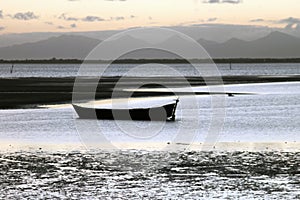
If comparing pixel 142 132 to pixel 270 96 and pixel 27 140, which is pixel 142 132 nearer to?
pixel 27 140

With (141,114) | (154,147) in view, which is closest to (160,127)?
(141,114)

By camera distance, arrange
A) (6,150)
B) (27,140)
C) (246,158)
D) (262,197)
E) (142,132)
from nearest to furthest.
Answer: (262,197) → (246,158) → (6,150) → (27,140) → (142,132)

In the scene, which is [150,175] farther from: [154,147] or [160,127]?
[160,127]

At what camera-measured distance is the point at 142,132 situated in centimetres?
3112

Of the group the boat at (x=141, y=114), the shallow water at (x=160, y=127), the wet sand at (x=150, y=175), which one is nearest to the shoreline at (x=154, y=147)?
the shallow water at (x=160, y=127)

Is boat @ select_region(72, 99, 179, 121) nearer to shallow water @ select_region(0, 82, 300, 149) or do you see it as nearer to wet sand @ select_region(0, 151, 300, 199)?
shallow water @ select_region(0, 82, 300, 149)

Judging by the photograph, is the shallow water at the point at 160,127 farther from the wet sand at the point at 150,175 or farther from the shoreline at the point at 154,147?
the wet sand at the point at 150,175

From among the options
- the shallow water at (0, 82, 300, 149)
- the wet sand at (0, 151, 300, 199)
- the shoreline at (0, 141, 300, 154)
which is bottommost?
the shallow water at (0, 82, 300, 149)

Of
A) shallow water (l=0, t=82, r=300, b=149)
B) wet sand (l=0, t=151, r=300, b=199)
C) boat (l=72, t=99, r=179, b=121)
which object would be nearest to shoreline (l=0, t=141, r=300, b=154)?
shallow water (l=0, t=82, r=300, b=149)

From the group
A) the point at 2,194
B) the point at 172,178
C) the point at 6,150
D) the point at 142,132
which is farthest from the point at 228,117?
the point at 2,194

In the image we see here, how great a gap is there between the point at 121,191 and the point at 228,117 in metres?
24.7

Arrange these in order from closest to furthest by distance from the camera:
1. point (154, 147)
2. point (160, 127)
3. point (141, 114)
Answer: point (154, 147) → point (160, 127) → point (141, 114)

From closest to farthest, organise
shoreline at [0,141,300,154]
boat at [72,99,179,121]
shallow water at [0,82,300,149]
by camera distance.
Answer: shoreline at [0,141,300,154] → shallow water at [0,82,300,149] → boat at [72,99,179,121]

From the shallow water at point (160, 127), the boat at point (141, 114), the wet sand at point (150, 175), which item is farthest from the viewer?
the boat at point (141, 114)
